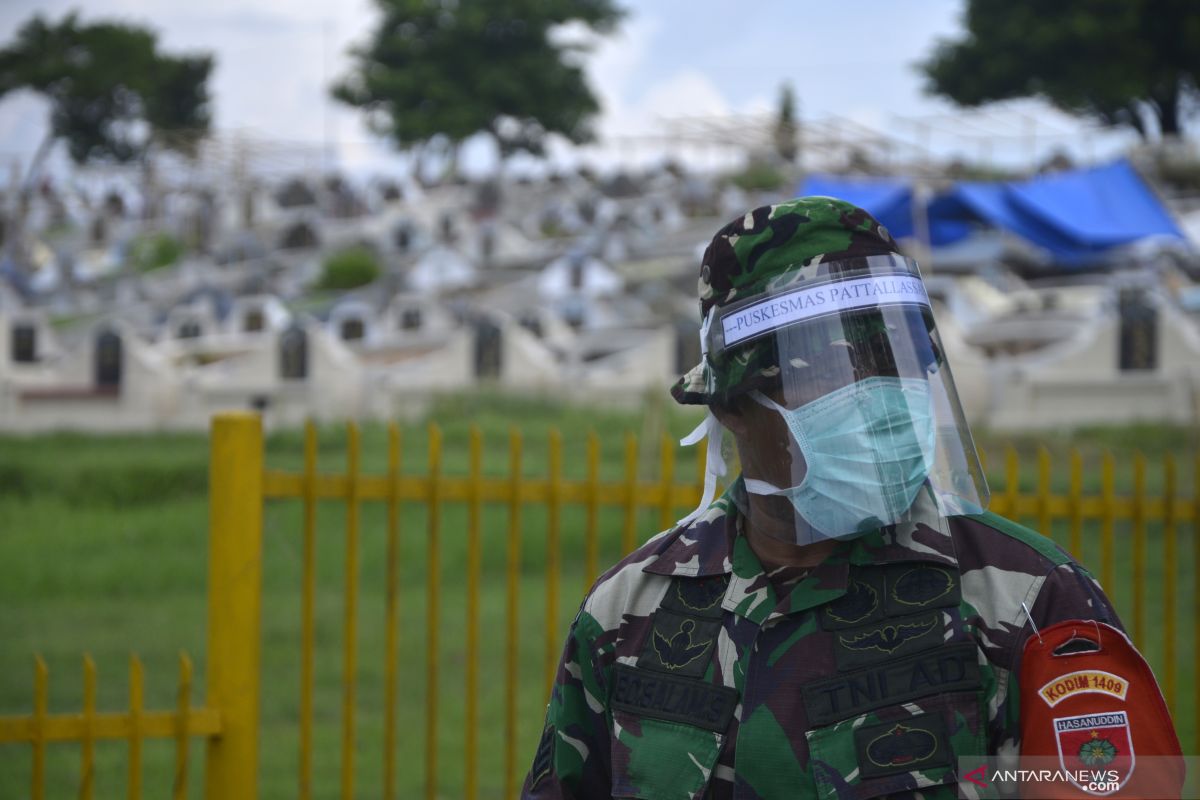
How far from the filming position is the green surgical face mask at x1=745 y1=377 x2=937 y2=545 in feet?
4.36

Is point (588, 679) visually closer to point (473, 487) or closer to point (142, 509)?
point (473, 487)

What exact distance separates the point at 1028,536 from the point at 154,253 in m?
29.8

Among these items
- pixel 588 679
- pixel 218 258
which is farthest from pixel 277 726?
pixel 218 258

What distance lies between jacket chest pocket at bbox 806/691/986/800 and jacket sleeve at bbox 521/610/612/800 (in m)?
0.29

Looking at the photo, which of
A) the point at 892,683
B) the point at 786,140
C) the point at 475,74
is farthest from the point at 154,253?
the point at 892,683

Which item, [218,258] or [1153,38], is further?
[1153,38]

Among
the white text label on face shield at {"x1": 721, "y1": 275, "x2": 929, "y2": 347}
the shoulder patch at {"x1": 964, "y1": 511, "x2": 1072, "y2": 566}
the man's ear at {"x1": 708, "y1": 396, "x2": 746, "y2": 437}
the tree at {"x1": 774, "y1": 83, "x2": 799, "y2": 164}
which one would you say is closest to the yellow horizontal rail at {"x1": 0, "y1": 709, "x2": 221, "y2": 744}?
the man's ear at {"x1": 708, "y1": 396, "x2": 746, "y2": 437}

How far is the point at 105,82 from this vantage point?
4556cm

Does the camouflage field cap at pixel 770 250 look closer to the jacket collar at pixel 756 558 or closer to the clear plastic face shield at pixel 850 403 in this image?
the clear plastic face shield at pixel 850 403

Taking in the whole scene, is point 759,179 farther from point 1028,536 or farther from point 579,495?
point 1028,536

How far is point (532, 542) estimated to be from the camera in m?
7.79

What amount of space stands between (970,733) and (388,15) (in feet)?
135

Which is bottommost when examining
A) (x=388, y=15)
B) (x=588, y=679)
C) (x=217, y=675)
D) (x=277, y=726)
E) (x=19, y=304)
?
(x=277, y=726)

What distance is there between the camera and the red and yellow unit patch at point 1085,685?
1175 millimetres
